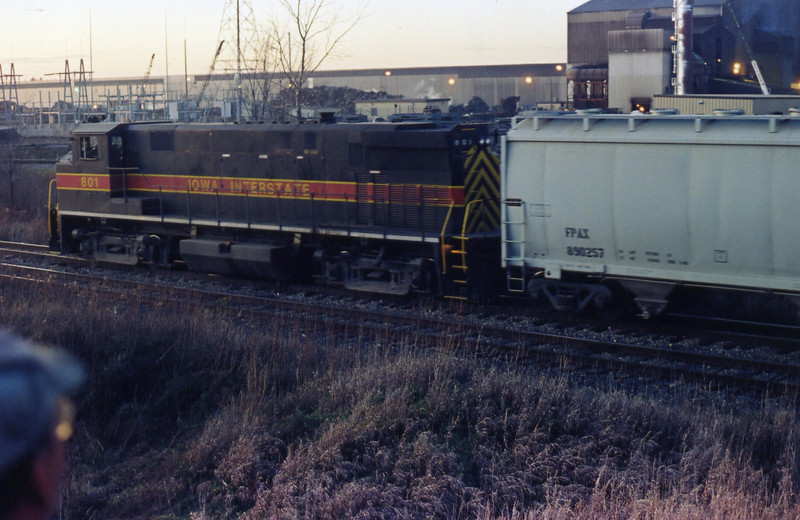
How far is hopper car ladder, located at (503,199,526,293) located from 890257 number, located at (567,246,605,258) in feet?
2.76

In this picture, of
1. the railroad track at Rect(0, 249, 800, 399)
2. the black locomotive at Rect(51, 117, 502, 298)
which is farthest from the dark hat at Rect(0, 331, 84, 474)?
the black locomotive at Rect(51, 117, 502, 298)

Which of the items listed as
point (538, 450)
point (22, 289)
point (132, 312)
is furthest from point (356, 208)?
point (538, 450)

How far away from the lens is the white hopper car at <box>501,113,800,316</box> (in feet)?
35.3

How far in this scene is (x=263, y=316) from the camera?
13.5 metres

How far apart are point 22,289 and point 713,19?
48990 mm

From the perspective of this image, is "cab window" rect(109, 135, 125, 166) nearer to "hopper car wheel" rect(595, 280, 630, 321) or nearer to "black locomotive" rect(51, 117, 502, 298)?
"black locomotive" rect(51, 117, 502, 298)

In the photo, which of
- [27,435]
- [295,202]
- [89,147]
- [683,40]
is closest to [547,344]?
[295,202]

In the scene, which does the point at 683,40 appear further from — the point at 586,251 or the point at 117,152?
the point at 586,251

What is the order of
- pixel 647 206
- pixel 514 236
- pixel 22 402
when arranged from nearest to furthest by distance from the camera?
1. pixel 22 402
2. pixel 647 206
3. pixel 514 236

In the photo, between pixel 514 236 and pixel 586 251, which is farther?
pixel 514 236

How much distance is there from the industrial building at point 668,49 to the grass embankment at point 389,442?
105 ft

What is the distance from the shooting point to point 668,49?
150 ft

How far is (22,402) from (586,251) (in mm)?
8867

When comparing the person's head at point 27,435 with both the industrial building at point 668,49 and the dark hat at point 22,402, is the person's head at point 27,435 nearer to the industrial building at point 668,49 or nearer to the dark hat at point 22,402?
the dark hat at point 22,402
